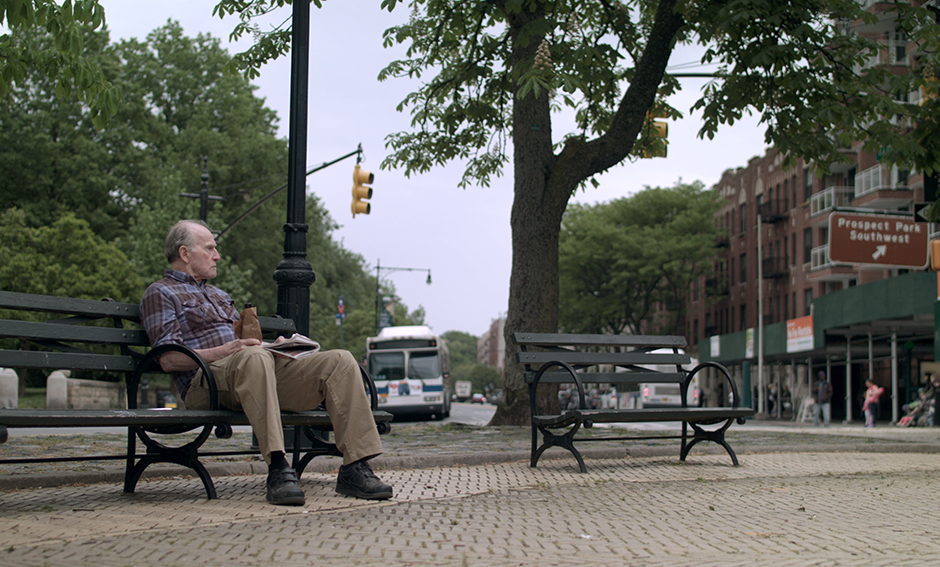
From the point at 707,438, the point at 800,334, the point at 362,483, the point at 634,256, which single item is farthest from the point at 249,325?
the point at 634,256

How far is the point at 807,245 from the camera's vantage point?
48125mm

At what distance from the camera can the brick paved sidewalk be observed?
3551 mm

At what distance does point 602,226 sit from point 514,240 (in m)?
42.3

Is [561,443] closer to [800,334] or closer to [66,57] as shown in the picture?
[66,57]

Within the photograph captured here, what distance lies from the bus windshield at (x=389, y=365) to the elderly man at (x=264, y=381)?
28645 mm

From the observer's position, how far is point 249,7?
1174cm

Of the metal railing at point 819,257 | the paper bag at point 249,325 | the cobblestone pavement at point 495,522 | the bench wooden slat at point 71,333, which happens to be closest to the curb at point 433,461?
the cobblestone pavement at point 495,522

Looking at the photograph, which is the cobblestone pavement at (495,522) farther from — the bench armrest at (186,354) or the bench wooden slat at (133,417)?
the bench armrest at (186,354)

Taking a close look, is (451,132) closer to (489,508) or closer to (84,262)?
(489,508)

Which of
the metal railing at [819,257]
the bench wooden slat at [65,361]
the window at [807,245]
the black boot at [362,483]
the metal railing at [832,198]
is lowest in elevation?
the black boot at [362,483]

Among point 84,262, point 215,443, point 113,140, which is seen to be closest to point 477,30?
point 215,443

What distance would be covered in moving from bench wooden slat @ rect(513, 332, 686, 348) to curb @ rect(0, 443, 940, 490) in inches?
39.1

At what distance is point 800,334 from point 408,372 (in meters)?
15.9

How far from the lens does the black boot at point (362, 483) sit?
4.94 metres
